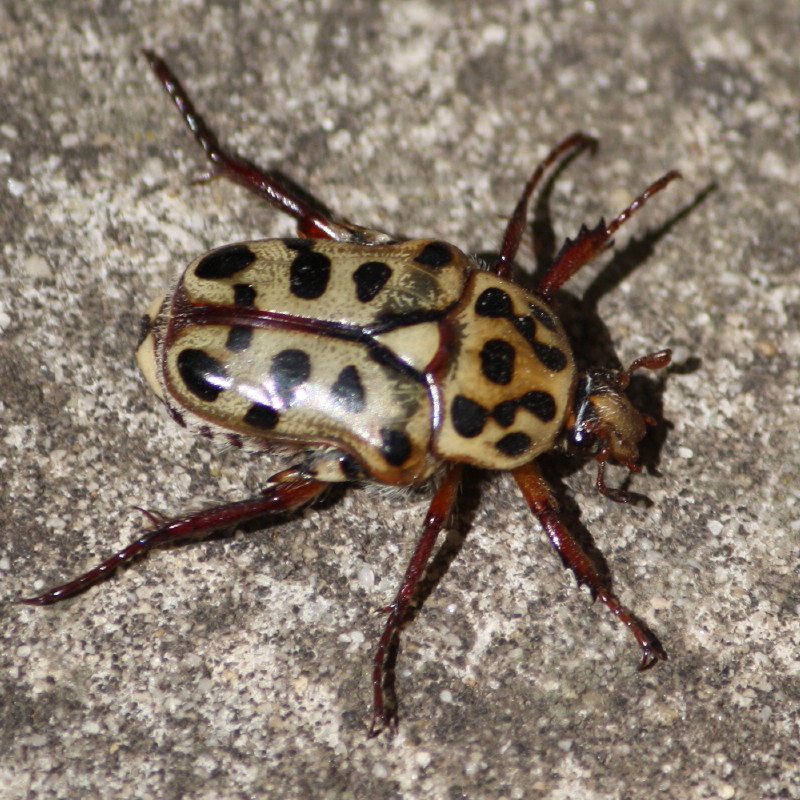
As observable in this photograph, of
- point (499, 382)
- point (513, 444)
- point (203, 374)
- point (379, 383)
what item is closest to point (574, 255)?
point (499, 382)

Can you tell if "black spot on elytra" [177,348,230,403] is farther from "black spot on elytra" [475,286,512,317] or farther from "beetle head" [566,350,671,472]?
"beetle head" [566,350,671,472]

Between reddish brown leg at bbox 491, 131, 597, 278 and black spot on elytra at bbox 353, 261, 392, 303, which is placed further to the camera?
reddish brown leg at bbox 491, 131, 597, 278

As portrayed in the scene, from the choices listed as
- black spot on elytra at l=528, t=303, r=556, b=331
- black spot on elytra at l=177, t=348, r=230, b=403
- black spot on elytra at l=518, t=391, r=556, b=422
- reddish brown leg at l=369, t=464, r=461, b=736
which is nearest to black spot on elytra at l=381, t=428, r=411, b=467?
reddish brown leg at l=369, t=464, r=461, b=736

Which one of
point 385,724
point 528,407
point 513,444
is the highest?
point 528,407

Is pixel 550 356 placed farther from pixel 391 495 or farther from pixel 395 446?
pixel 391 495

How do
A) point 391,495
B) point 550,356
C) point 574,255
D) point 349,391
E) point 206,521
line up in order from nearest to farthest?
point 349,391 → point 206,521 → point 550,356 → point 391,495 → point 574,255

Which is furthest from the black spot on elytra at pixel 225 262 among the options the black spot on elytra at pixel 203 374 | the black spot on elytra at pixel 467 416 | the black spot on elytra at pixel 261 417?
the black spot on elytra at pixel 467 416
